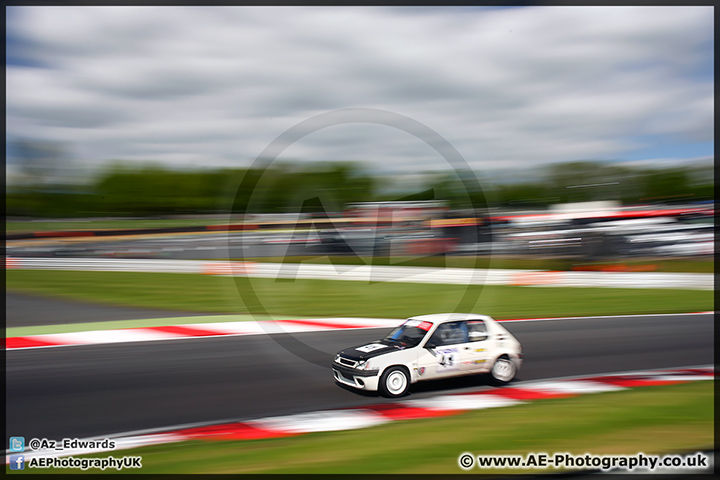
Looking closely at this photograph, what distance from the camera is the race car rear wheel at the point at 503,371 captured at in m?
6.39

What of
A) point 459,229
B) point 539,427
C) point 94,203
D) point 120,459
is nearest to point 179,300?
point 120,459

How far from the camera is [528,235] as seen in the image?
76.3 ft

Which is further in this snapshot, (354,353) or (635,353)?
(635,353)

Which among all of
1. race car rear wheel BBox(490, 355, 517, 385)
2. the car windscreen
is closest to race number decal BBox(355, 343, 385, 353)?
the car windscreen

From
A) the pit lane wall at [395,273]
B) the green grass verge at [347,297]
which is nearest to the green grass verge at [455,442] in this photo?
the green grass verge at [347,297]

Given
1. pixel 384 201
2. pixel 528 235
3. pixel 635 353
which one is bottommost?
pixel 635 353

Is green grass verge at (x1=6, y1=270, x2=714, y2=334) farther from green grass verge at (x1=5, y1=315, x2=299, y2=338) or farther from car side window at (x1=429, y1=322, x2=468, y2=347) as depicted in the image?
car side window at (x1=429, y1=322, x2=468, y2=347)

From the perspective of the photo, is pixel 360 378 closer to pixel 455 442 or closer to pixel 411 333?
pixel 411 333

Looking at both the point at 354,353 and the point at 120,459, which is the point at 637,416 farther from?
the point at 120,459

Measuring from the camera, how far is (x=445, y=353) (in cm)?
612

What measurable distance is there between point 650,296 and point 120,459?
1425cm
